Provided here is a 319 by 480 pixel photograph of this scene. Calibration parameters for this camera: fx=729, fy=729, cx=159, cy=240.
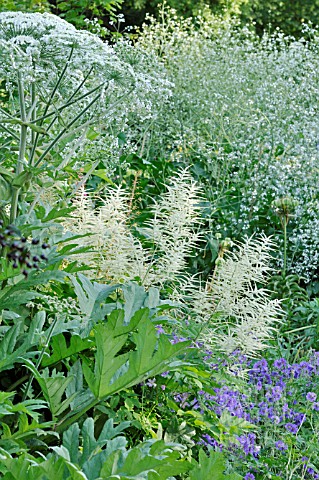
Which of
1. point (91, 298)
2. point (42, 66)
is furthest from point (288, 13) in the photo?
point (91, 298)

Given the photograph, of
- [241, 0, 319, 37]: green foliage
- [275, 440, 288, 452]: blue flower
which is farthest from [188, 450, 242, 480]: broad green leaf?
[241, 0, 319, 37]: green foliage

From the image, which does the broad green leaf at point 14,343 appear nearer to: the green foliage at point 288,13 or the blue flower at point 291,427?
the blue flower at point 291,427

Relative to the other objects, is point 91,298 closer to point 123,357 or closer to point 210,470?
point 123,357

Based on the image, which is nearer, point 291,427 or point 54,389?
point 54,389

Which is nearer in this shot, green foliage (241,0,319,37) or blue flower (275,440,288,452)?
blue flower (275,440,288,452)

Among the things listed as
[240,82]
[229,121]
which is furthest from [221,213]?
[240,82]

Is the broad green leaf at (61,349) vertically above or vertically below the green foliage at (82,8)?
above

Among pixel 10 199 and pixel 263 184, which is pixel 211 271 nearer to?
pixel 263 184

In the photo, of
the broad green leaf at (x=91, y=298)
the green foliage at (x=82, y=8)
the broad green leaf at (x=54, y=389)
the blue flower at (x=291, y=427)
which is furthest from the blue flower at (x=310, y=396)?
the green foliage at (x=82, y=8)

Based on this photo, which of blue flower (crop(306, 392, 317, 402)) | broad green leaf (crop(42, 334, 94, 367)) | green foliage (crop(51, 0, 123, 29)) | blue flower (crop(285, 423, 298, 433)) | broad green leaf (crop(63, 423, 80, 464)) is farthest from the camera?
green foliage (crop(51, 0, 123, 29))

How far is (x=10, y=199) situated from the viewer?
2.92 metres

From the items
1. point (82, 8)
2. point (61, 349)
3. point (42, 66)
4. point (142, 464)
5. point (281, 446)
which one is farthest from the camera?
point (82, 8)

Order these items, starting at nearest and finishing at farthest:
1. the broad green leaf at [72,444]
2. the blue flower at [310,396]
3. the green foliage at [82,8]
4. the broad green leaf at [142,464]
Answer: the broad green leaf at [142,464]
the broad green leaf at [72,444]
the blue flower at [310,396]
the green foliage at [82,8]

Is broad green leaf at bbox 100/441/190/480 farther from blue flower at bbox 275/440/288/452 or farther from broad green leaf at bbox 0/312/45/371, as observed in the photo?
blue flower at bbox 275/440/288/452
